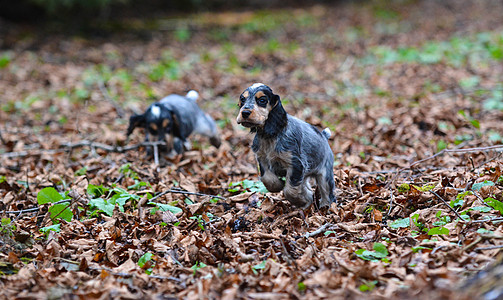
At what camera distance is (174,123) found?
7.97 meters

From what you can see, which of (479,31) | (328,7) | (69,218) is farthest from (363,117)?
(328,7)

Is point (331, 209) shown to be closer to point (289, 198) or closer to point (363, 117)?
point (289, 198)

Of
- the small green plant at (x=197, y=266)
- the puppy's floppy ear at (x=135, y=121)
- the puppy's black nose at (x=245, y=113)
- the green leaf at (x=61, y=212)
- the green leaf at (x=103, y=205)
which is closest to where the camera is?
the small green plant at (x=197, y=266)

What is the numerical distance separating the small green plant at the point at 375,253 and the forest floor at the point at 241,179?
2 centimetres

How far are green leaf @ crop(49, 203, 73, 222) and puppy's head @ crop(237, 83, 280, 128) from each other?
7.07 ft

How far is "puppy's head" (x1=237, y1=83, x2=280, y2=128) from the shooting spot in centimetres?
446

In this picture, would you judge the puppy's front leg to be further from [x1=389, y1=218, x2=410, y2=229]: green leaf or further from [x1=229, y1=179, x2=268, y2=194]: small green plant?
[x1=389, y1=218, x2=410, y2=229]: green leaf

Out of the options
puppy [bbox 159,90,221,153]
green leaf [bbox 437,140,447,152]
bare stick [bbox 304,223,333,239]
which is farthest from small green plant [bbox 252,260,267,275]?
green leaf [bbox 437,140,447,152]

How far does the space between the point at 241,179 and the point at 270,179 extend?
1.66 m

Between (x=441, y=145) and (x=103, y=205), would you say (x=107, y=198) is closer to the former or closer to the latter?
(x=103, y=205)

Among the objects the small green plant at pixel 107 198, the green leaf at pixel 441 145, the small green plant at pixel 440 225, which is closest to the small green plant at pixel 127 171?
the small green plant at pixel 107 198

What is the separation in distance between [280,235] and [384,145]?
3.82 meters

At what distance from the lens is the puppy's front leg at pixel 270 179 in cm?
500

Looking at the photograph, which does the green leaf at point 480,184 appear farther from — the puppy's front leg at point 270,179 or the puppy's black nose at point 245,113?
the puppy's black nose at point 245,113
